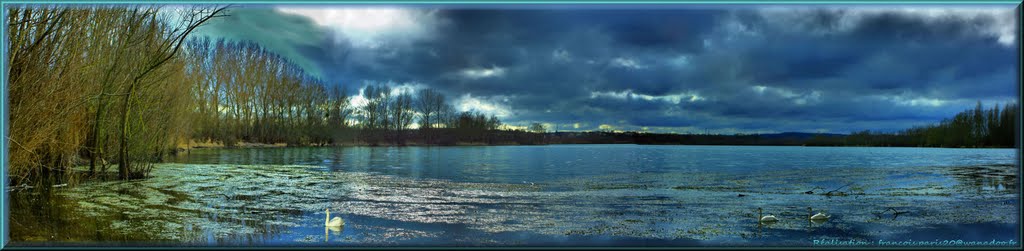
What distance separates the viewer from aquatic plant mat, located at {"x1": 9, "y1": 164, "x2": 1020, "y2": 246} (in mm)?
6371

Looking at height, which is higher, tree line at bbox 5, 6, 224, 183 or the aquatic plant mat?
tree line at bbox 5, 6, 224, 183

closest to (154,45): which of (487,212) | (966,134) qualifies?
(487,212)

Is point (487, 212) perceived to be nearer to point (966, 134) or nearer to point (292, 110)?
point (966, 134)

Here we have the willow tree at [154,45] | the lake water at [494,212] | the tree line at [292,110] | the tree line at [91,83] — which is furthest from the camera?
the tree line at [292,110]

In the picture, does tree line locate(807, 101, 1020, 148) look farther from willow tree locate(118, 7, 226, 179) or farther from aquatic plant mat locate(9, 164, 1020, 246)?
willow tree locate(118, 7, 226, 179)

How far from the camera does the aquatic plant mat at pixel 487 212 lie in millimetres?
6371

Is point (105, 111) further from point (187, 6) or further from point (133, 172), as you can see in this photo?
point (187, 6)

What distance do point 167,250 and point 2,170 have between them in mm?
2066

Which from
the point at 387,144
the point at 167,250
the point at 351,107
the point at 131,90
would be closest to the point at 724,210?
the point at 167,250

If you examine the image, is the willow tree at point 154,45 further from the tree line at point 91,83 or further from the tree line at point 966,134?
the tree line at point 966,134

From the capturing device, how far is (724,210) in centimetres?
914

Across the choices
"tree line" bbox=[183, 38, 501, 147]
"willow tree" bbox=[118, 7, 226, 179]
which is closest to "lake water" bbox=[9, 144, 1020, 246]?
"willow tree" bbox=[118, 7, 226, 179]

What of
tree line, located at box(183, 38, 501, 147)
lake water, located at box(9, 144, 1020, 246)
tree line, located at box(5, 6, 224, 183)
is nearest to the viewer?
lake water, located at box(9, 144, 1020, 246)

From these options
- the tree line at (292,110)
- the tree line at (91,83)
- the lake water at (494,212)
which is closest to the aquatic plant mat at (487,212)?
the lake water at (494,212)
